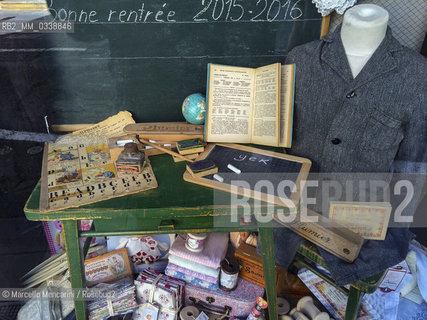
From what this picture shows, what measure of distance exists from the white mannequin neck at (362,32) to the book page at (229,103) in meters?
0.50

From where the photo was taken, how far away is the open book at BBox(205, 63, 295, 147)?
1.92 m

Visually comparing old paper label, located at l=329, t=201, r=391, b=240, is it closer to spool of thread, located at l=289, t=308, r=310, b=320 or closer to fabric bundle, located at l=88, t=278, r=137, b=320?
spool of thread, located at l=289, t=308, r=310, b=320

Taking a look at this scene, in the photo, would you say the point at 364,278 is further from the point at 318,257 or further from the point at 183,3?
the point at 183,3

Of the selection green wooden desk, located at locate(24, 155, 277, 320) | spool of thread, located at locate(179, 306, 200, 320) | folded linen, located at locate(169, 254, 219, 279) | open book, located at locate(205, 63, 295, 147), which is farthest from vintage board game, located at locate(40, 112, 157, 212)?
spool of thread, located at locate(179, 306, 200, 320)

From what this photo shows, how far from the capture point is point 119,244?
2398 mm

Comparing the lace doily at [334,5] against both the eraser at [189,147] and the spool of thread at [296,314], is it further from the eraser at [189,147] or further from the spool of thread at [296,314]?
the spool of thread at [296,314]

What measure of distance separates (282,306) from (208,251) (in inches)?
21.8

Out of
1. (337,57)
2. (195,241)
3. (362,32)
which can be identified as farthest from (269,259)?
(362,32)

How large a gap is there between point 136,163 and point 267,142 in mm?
679

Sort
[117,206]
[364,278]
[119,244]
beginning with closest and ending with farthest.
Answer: [117,206], [364,278], [119,244]

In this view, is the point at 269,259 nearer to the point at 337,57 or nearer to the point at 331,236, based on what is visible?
the point at 331,236

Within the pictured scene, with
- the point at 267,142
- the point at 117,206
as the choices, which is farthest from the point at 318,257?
the point at 117,206

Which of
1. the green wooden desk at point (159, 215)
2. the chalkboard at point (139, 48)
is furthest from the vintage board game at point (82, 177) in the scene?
the chalkboard at point (139, 48)

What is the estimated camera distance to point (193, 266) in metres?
2.21
